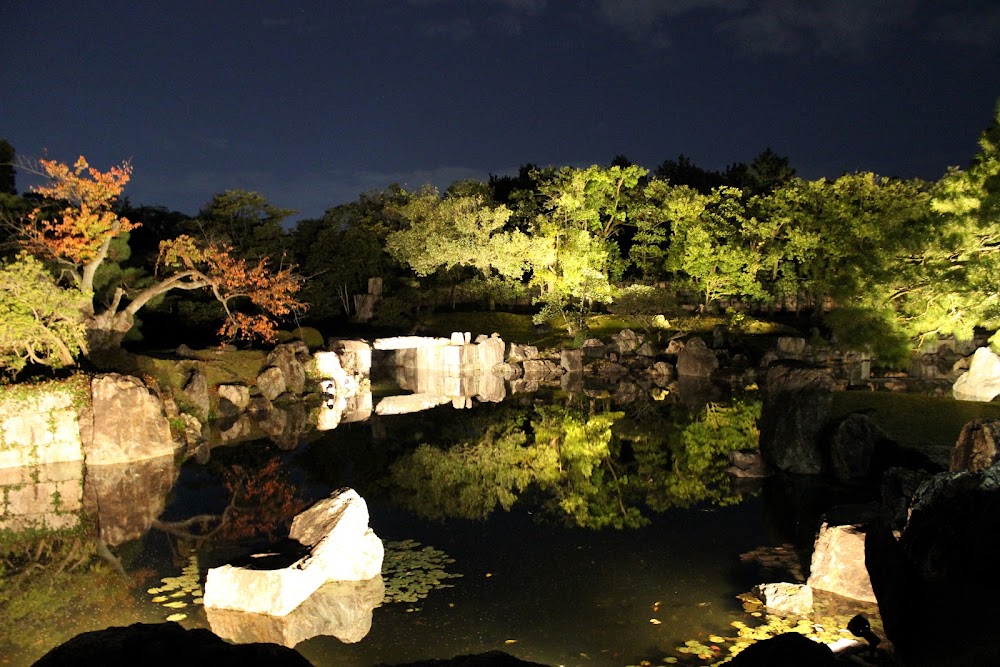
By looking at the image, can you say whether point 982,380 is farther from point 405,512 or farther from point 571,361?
point 405,512

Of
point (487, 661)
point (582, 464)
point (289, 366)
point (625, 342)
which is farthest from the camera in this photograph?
point (625, 342)

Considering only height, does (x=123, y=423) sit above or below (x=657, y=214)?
below

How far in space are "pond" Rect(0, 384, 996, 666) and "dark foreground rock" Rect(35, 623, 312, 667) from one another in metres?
3.68

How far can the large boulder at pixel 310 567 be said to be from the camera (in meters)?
7.20

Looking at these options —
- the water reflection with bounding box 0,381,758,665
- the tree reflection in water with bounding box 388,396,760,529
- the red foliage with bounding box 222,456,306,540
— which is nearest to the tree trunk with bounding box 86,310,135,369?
the water reflection with bounding box 0,381,758,665

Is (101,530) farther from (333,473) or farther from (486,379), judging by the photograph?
(486,379)

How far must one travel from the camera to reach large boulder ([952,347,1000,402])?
773 inches

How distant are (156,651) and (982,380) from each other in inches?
899

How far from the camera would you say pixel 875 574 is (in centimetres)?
688

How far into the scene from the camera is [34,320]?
14.2 m

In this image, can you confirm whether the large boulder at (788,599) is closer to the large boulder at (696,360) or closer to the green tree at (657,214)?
the large boulder at (696,360)

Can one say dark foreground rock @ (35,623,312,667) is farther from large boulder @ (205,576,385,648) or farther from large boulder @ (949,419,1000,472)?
large boulder @ (949,419,1000,472)

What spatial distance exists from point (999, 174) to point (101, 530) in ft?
51.4

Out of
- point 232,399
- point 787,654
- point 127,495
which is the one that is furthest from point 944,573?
point 232,399
